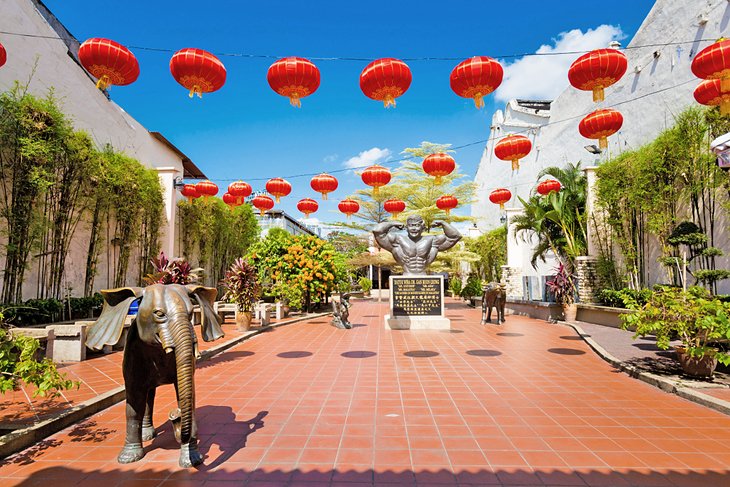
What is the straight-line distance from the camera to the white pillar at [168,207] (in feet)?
44.6

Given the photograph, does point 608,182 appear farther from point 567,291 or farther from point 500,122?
point 500,122

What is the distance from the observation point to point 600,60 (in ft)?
20.5

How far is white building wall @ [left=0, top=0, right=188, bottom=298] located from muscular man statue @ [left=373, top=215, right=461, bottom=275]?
7.27 meters

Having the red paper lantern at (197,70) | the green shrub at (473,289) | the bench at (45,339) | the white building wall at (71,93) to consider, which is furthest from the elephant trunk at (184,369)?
the green shrub at (473,289)

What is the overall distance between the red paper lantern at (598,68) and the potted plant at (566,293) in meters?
7.72

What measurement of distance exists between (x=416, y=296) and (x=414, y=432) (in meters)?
7.30

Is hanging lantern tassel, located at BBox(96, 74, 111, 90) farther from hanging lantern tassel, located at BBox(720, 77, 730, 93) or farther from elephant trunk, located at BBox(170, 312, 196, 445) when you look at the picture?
hanging lantern tassel, located at BBox(720, 77, 730, 93)

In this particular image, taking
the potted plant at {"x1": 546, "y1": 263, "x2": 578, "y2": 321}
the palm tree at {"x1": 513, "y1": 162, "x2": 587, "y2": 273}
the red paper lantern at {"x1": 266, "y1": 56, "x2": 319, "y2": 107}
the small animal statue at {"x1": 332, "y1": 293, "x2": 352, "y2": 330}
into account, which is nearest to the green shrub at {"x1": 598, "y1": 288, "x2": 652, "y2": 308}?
the potted plant at {"x1": 546, "y1": 263, "x2": 578, "y2": 321}

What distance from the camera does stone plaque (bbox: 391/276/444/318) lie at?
11.2m

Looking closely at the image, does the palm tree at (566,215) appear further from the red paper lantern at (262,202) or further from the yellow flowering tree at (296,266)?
the red paper lantern at (262,202)

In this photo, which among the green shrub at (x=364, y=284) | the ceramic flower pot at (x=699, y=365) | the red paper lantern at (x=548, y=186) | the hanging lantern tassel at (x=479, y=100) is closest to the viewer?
the ceramic flower pot at (x=699, y=365)

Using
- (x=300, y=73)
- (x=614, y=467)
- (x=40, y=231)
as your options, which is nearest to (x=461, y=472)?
(x=614, y=467)

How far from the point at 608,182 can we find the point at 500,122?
590 inches

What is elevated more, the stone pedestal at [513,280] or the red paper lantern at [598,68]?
the red paper lantern at [598,68]
